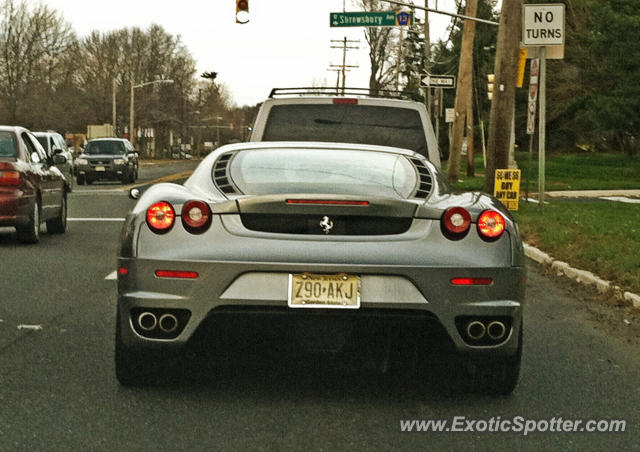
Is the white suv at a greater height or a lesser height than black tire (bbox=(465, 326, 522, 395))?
greater

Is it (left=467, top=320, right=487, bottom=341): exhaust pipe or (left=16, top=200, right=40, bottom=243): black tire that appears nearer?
(left=467, top=320, right=487, bottom=341): exhaust pipe

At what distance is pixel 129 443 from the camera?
4.92 metres

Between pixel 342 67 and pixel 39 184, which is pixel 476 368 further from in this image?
pixel 342 67

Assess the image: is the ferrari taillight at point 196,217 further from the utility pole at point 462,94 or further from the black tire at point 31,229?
the utility pole at point 462,94

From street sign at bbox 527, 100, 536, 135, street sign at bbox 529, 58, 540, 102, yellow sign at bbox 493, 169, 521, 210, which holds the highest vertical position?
street sign at bbox 529, 58, 540, 102

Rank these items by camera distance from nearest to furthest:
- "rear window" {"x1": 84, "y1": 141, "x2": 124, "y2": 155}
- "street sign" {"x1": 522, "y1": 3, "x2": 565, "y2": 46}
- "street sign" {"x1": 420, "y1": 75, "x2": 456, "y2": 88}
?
"street sign" {"x1": 522, "y1": 3, "x2": 565, "y2": 46} → "street sign" {"x1": 420, "y1": 75, "x2": 456, "y2": 88} → "rear window" {"x1": 84, "y1": 141, "x2": 124, "y2": 155}

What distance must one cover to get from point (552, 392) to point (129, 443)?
2.40 m

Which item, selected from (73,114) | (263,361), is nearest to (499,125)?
(263,361)

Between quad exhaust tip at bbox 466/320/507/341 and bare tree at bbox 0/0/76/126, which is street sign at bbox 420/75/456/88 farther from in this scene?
bare tree at bbox 0/0/76/126

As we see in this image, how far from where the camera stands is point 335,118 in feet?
32.4

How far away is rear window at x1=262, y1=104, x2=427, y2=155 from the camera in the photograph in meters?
9.77

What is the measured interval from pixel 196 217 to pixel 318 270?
2.18 ft

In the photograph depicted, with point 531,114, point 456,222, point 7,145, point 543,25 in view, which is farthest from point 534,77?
point 456,222

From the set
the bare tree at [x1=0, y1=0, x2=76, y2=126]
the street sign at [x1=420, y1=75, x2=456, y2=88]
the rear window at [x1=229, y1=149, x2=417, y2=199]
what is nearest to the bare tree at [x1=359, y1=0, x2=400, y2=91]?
the bare tree at [x1=0, y1=0, x2=76, y2=126]
